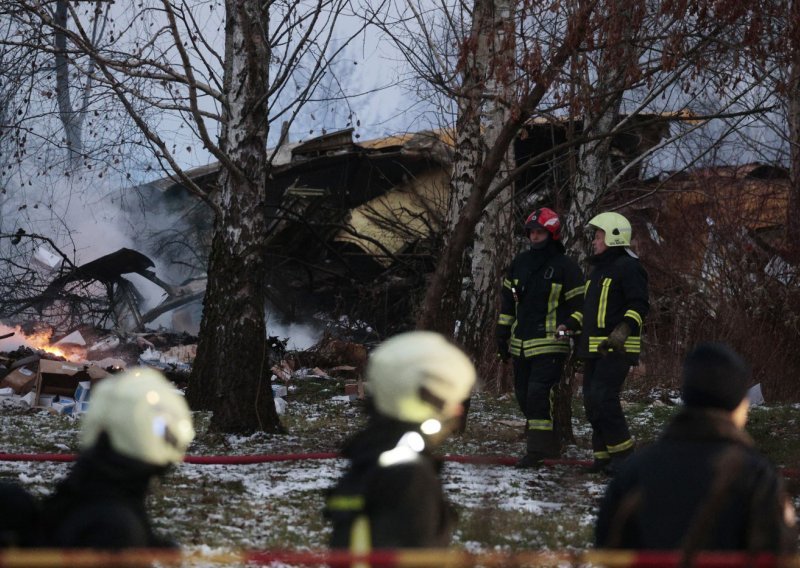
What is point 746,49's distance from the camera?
8031 millimetres

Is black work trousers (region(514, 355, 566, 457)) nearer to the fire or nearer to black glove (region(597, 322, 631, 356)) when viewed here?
black glove (region(597, 322, 631, 356))

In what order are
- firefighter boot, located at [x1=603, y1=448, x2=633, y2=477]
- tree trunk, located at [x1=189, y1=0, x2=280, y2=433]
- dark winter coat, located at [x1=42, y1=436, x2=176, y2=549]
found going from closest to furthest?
dark winter coat, located at [x1=42, y1=436, x2=176, y2=549]
firefighter boot, located at [x1=603, y1=448, x2=633, y2=477]
tree trunk, located at [x1=189, y1=0, x2=280, y2=433]

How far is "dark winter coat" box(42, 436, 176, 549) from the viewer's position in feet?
8.25

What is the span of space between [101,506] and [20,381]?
9.09 meters

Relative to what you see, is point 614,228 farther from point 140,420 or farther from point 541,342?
point 140,420

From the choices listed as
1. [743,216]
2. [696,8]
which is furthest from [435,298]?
[743,216]

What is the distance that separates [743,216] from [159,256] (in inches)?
431

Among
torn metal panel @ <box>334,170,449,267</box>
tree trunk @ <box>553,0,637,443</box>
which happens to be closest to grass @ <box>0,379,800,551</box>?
tree trunk @ <box>553,0,637,443</box>

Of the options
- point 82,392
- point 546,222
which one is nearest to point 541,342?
point 546,222

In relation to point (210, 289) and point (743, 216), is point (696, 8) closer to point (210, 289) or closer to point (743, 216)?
point (210, 289)

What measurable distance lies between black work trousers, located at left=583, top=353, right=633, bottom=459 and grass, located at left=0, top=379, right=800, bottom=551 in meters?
0.25

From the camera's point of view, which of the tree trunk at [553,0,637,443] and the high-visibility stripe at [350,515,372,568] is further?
the tree trunk at [553,0,637,443]

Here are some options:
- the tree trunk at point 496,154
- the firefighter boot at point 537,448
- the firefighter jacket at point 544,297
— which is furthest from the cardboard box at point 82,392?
the firefighter boot at point 537,448

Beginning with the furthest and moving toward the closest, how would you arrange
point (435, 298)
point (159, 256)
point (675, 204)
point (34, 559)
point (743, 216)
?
point (159, 256), point (675, 204), point (743, 216), point (435, 298), point (34, 559)
